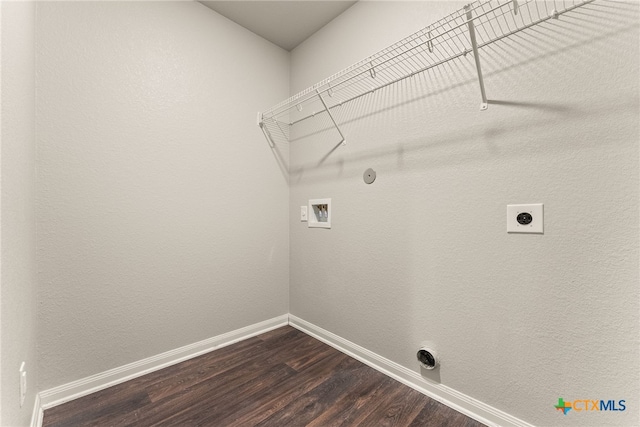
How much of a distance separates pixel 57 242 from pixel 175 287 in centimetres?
64

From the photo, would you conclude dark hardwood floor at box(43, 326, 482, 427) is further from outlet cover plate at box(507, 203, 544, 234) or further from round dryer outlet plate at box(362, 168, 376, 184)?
round dryer outlet plate at box(362, 168, 376, 184)

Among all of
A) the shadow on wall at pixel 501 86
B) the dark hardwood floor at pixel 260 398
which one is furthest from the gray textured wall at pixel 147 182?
the shadow on wall at pixel 501 86

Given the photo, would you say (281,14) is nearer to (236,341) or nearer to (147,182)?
(147,182)

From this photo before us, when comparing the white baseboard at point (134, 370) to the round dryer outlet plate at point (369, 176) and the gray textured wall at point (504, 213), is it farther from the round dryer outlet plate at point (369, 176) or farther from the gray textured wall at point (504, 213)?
the round dryer outlet plate at point (369, 176)

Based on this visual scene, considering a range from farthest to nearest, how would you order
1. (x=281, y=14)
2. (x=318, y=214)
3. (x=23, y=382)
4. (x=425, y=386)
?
(x=318, y=214) < (x=281, y=14) < (x=425, y=386) < (x=23, y=382)

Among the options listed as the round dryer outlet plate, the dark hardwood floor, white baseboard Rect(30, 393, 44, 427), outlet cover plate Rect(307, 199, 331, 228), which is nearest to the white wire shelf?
the round dryer outlet plate

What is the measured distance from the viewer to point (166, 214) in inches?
65.8

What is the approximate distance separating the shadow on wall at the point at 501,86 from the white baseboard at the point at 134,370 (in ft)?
5.11

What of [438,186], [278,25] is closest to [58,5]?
[278,25]

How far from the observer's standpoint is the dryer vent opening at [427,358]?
4.55ft

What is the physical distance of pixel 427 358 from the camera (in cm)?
143
